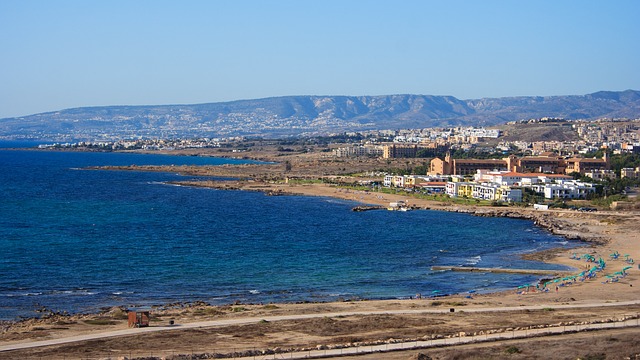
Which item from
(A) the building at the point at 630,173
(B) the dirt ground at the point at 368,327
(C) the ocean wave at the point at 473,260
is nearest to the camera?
(B) the dirt ground at the point at 368,327

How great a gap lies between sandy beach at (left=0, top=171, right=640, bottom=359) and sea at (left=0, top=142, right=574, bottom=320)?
2.08 metres

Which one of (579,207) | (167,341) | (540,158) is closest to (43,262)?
(167,341)

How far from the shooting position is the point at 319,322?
23688 millimetres

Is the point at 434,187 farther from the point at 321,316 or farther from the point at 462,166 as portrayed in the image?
the point at 321,316

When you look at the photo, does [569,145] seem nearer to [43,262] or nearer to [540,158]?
[540,158]

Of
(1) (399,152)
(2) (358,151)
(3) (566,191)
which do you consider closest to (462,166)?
(3) (566,191)

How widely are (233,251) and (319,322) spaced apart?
1674cm

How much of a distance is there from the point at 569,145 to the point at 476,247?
90676mm

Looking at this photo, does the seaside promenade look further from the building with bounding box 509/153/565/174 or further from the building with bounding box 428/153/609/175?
the building with bounding box 509/153/565/174

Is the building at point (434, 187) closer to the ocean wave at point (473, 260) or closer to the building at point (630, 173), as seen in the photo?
the building at point (630, 173)

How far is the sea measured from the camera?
2995 cm

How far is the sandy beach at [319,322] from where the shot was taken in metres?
20.8

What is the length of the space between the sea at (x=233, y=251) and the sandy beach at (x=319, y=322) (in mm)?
2083

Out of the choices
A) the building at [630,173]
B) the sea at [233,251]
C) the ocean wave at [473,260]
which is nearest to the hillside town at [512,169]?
the building at [630,173]
